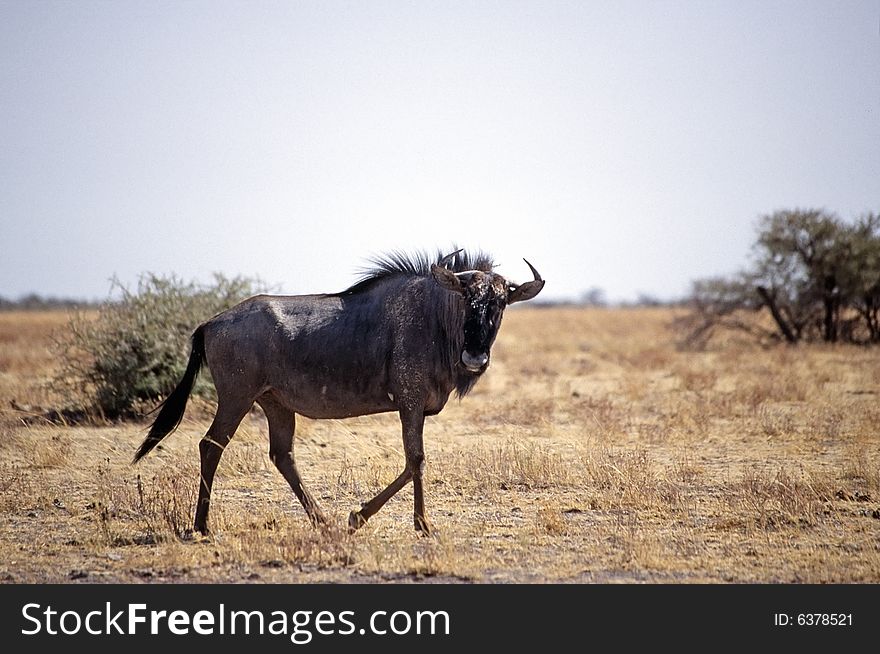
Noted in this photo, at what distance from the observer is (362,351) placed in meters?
8.23

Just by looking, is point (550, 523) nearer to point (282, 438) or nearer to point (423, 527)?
point (423, 527)

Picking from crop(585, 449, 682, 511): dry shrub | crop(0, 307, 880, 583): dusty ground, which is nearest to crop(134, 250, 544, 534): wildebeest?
crop(0, 307, 880, 583): dusty ground

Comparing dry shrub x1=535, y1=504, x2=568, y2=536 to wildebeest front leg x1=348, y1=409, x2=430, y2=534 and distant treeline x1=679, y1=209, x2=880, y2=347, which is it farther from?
distant treeline x1=679, y1=209, x2=880, y2=347

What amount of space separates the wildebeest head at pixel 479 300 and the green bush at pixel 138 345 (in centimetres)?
798

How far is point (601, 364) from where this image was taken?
2659 cm

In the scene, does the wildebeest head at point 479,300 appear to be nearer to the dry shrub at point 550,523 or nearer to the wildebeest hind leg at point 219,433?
the dry shrub at point 550,523

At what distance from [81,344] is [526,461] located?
866 cm

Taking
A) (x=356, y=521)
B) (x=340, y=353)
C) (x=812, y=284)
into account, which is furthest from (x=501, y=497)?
(x=812, y=284)

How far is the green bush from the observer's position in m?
15.0

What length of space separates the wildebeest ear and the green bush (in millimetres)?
7921

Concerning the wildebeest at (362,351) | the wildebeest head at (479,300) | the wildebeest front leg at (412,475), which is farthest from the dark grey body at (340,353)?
the wildebeest head at (479,300)

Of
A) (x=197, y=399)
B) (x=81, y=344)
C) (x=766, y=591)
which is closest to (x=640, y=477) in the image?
(x=766, y=591)

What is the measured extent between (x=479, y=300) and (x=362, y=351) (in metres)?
1.21

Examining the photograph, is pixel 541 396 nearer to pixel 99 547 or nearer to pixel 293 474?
pixel 293 474
